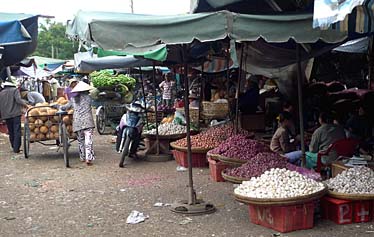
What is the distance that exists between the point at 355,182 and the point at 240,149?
2.34m

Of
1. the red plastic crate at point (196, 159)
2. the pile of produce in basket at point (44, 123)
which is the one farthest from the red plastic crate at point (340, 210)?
the pile of produce in basket at point (44, 123)

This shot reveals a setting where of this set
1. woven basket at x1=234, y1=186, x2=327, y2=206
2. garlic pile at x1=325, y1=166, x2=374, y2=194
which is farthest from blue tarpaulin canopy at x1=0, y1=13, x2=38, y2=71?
garlic pile at x1=325, y1=166, x2=374, y2=194

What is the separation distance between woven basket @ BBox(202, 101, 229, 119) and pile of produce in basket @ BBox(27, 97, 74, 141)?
3.66 metres

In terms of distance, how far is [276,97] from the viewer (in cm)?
1573

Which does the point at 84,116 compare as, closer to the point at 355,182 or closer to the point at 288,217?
the point at 288,217

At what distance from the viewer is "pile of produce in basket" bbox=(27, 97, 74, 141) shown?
11273 millimetres

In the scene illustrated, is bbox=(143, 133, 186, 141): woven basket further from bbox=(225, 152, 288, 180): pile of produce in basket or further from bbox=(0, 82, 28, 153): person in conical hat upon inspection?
bbox=(225, 152, 288, 180): pile of produce in basket

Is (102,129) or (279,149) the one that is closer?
(279,149)

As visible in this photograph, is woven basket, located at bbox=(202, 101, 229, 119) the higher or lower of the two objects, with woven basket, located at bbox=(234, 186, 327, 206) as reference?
higher

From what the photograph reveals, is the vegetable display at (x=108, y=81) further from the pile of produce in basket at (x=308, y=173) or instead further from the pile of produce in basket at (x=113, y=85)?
the pile of produce in basket at (x=308, y=173)

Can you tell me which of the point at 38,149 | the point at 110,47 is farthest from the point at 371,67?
the point at 110,47

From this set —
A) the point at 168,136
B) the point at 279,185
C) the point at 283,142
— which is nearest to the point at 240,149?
the point at 283,142

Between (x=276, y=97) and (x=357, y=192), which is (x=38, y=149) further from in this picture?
(x=357, y=192)

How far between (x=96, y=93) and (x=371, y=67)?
8745 mm
